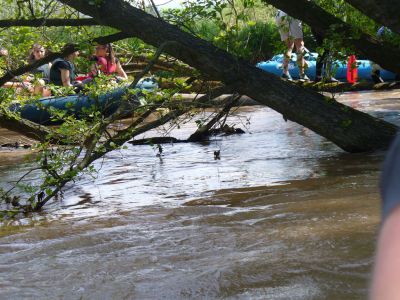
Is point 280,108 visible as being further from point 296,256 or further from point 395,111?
point 395,111

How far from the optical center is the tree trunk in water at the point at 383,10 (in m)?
5.64

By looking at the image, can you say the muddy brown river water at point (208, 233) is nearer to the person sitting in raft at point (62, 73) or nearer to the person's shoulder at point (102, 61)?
the person's shoulder at point (102, 61)

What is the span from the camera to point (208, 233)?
489 centimetres

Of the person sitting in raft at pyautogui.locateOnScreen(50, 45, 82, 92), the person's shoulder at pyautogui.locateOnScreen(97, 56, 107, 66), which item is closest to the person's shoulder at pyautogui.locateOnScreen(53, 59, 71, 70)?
the person sitting in raft at pyautogui.locateOnScreen(50, 45, 82, 92)

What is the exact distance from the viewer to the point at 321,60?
24.4ft

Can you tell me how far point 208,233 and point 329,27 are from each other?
10.1 feet

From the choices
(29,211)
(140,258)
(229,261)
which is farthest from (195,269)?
(29,211)

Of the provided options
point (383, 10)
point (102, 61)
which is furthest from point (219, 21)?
point (102, 61)

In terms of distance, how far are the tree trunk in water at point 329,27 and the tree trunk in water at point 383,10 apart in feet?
Answer: 4.08

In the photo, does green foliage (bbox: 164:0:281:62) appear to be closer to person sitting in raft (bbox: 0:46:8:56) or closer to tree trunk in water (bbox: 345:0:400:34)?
tree trunk in water (bbox: 345:0:400:34)

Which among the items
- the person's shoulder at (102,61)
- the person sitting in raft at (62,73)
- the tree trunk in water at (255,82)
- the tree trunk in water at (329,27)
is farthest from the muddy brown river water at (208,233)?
the person sitting in raft at (62,73)

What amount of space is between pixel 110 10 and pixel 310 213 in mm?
2798

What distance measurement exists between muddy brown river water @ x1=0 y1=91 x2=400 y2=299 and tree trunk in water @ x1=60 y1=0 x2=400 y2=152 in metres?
0.28

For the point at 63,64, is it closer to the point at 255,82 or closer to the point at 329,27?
the point at 255,82
